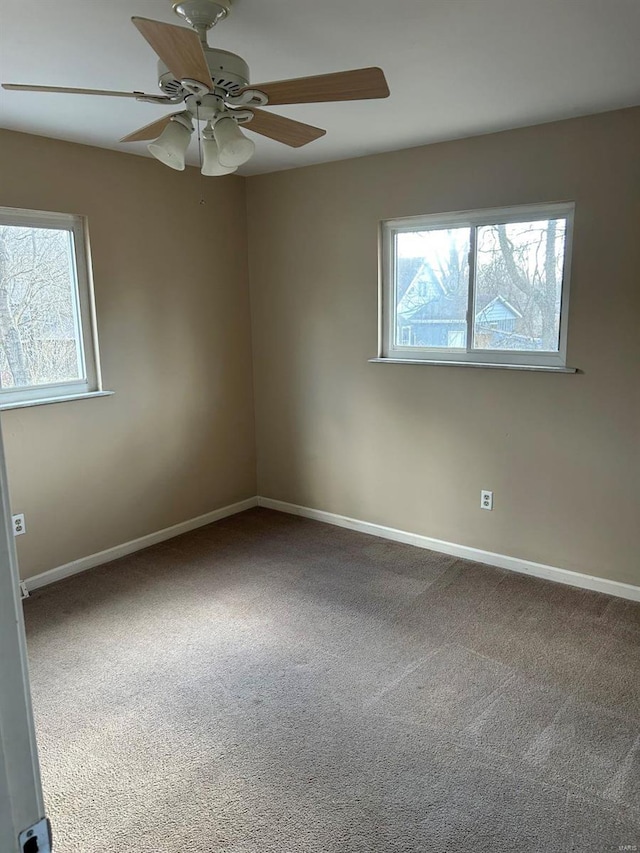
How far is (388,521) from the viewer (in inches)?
158

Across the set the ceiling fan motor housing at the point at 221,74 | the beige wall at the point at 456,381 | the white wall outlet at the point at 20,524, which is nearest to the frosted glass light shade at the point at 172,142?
the ceiling fan motor housing at the point at 221,74

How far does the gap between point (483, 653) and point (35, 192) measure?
125 inches

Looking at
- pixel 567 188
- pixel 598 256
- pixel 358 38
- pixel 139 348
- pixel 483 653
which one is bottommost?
pixel 483 653

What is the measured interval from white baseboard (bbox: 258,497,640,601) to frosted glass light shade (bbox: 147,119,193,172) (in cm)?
269

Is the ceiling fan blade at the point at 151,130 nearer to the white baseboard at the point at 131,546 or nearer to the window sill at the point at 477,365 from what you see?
the window sill at the point at 477,365

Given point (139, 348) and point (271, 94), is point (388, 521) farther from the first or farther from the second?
point (271, 94)

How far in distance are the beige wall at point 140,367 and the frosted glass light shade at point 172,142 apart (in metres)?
1.50

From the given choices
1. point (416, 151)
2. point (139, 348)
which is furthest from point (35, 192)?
point (416, 151)

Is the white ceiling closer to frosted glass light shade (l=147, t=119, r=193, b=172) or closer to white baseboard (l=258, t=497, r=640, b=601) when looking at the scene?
frosted glass light shade (l=147, t=119, r=193, b=172)

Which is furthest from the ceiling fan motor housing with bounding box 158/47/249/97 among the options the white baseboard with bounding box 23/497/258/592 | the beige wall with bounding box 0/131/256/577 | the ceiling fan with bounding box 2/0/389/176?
the white baseboard with bounding box 23/497/258/592

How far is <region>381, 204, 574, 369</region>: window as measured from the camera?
317cm

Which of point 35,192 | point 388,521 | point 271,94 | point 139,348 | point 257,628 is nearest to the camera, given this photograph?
point 271,94

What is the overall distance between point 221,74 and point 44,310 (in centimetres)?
198

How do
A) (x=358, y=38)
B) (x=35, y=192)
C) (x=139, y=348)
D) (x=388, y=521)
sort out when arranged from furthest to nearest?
(x=388, y=521) → (x=139, y=348) → (x=35, y=192) → (x=358, y=38)
